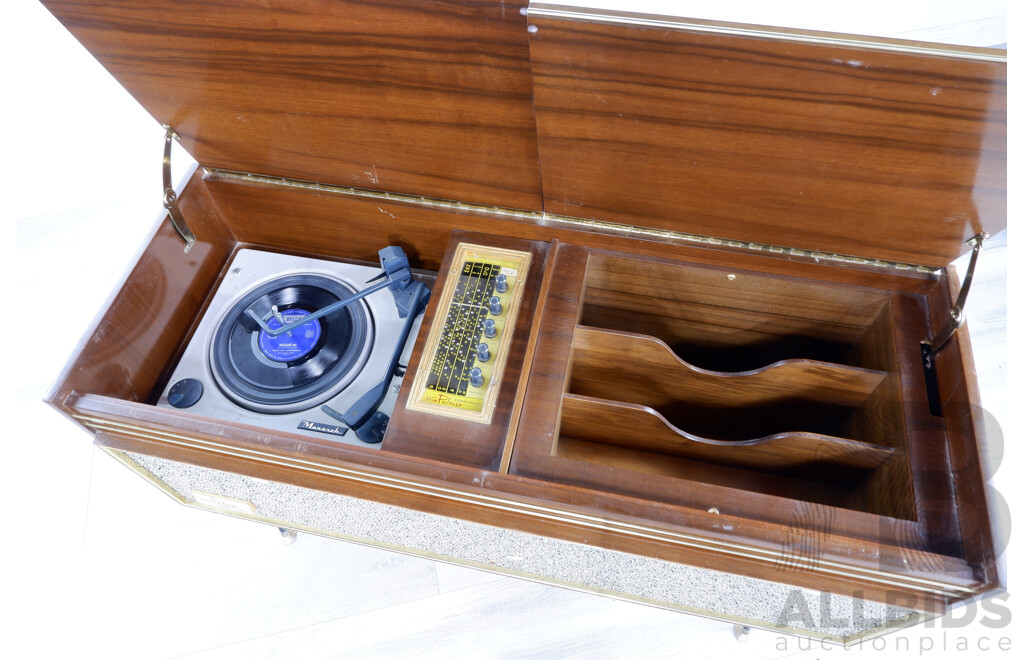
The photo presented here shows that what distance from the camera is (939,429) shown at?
903 mm

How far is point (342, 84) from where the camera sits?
38.2 inches

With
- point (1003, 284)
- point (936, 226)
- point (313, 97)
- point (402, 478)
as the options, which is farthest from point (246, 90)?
point (1003, 284)

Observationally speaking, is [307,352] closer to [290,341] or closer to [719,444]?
[290,341]

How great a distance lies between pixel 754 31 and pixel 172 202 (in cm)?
102

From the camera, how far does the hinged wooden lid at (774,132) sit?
72 centimetres

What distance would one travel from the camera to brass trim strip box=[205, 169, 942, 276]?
1.04 metres

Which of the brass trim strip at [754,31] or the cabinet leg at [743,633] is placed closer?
the brass trim strip at [754,31]

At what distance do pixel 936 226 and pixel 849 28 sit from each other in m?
0.37

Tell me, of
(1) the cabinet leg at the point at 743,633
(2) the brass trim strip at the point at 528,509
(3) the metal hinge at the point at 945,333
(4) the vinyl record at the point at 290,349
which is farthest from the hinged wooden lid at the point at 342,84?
(1) the cabinet leg at the point at 743,633

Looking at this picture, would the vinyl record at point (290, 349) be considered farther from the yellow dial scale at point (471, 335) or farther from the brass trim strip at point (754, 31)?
the brass trim strip at point (754, 31)

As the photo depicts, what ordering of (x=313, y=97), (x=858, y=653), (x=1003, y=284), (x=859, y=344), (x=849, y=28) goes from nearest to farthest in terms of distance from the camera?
(x=849, y=28)
(x=313, y=97)
(x=859, y=344)
(x=858, y=653)
(x=1003, y=284)

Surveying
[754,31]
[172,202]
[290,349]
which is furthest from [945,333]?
[172,202]

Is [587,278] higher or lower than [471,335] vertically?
higher

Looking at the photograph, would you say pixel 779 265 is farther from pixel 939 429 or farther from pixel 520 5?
pixel 520 5
